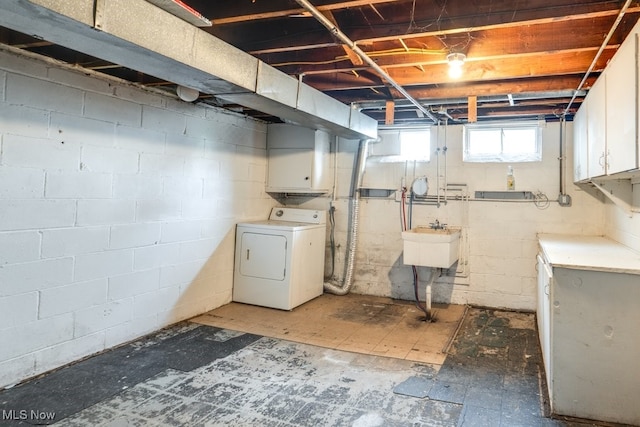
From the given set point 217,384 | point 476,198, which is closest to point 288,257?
point 217,384

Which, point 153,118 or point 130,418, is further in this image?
point 153,118

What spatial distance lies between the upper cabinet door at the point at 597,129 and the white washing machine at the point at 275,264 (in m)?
2.68

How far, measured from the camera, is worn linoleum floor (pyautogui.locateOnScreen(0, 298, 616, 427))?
223 centimetres

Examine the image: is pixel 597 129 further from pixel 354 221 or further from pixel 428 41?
pixel 354 221

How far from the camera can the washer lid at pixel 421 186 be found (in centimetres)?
475

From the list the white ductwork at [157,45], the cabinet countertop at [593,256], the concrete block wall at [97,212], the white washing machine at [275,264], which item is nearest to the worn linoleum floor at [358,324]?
the white washing machine at [275,264]

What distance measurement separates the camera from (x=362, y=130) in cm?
436

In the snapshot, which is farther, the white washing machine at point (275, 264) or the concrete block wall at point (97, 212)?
the white washing machine at point (275, 264)

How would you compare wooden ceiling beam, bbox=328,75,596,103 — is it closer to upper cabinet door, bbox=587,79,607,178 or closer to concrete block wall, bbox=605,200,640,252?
upper cabinet door, bbox=587,79,607,178

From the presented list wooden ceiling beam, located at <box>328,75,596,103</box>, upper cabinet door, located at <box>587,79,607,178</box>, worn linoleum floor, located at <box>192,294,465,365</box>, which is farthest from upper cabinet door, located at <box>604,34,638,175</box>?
worn linoleum floor, located at <box>192,294,465,365</box>

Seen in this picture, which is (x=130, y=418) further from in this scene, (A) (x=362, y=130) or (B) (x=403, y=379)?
(A) (x=362, y=130)

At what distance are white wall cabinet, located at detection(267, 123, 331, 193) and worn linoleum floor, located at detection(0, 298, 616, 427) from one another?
2.02 meters

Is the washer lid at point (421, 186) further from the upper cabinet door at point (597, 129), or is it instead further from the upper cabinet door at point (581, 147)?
the upper cabinet door at point (597, 129)

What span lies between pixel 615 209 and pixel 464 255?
150cm
